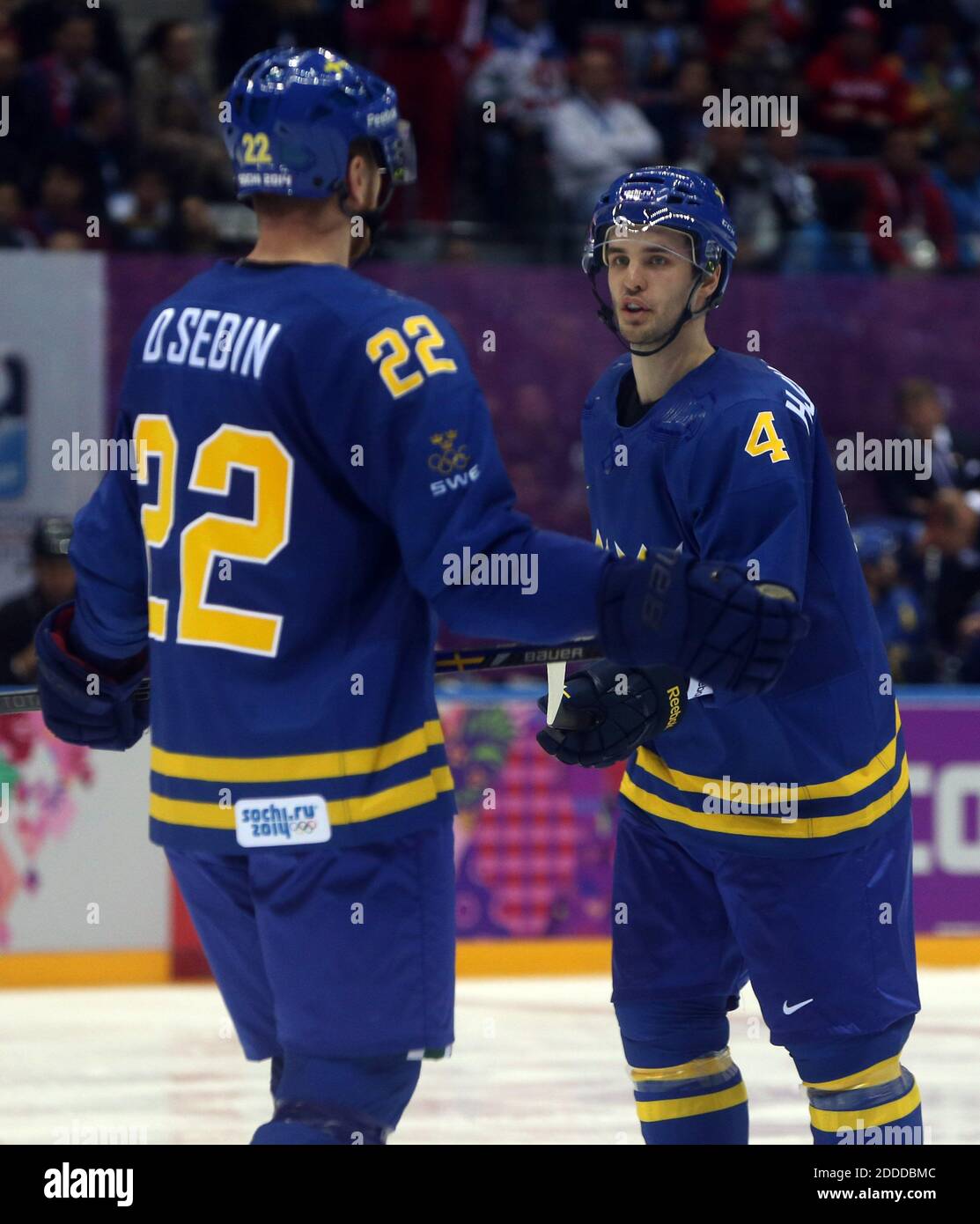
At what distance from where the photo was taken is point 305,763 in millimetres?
2432

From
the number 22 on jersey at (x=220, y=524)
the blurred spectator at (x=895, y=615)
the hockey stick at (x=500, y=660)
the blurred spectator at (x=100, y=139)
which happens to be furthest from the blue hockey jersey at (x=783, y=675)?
the blurred spectator at (x=100, y=139)

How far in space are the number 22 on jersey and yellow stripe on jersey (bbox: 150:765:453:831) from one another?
0.19 metres

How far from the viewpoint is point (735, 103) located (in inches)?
360

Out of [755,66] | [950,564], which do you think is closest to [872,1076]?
[950,564]

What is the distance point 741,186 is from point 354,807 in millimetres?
6675

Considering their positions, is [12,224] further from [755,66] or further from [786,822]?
[786,822]

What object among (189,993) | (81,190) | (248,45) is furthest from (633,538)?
(248,45)

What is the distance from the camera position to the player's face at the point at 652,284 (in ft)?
10.4

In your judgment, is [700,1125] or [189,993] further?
[189,993]

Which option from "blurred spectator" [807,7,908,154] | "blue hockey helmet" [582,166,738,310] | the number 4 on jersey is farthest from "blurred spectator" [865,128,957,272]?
the number 4 on jersey

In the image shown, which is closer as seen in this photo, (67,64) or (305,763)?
(305,763)

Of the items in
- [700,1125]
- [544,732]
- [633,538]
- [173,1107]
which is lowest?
[173,1107]
